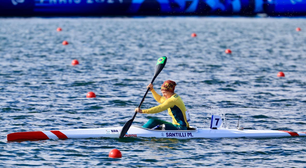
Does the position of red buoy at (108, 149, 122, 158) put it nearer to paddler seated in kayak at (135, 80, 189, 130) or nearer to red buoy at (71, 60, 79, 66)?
paddler seated in kayak at (135, 80, 189, 130)

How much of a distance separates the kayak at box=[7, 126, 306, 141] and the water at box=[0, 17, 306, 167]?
159 millimetres

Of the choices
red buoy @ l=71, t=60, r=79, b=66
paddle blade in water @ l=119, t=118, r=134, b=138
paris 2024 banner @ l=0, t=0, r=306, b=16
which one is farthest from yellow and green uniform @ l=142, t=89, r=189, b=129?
paris 2024 banner @ l=0, t=0, r=306, b=16

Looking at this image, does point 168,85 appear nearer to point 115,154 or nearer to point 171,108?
point 171,108

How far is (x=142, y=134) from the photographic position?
529 inches

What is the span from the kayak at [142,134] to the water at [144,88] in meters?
0.16

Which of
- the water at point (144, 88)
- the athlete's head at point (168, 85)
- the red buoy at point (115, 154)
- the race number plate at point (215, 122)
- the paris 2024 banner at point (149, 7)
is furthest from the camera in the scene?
the paris 2024 banner at point (149, 7)

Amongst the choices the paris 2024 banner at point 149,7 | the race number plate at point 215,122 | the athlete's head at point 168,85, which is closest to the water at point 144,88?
the race number plate at point 215,122

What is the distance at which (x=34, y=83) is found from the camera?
21.2 meters

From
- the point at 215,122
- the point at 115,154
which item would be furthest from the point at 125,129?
the point at 215,122

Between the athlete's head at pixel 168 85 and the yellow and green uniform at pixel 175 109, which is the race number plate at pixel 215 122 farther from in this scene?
the athlete's head at pixel 168 85

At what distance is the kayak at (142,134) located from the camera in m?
13.2

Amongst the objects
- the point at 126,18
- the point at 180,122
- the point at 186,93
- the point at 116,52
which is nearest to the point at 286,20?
the point at 126,18

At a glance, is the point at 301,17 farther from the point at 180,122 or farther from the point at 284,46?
the point at 180,122

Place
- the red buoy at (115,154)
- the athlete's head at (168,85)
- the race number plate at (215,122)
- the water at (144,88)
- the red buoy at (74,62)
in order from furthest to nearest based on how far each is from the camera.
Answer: the red buoy at (74,62) < the race number plate at (215,122) < the athlete's head at (168,85) < the water at (144,88) < the red buoy at (115,154)
